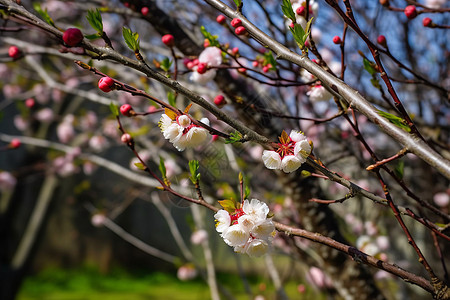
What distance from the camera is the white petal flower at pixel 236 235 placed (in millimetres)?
634

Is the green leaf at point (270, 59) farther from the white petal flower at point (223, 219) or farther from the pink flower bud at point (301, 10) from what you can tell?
the white petal flower at point (223, 219)

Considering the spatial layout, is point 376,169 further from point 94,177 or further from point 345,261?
point 94,177

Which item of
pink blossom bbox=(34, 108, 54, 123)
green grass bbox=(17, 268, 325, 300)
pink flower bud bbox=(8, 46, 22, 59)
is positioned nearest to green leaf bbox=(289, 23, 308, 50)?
pink flower bud bbox=(8, 46, 22, 59)

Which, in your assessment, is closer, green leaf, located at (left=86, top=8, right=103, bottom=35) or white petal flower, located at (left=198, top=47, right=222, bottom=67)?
green leaf, located at (left=86, top=8, right=103, bottom=35)

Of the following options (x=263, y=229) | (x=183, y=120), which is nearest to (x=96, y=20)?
(x=183, y=120)

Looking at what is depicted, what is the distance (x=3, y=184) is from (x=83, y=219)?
303 cm

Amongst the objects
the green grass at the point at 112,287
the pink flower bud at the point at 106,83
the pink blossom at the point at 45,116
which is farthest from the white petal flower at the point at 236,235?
the green grass at the point at 112,287

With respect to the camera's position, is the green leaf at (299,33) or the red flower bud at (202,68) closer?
the green leaf at (299,33)

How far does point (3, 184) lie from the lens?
315cm

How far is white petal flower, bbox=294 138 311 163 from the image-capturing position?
62 cm

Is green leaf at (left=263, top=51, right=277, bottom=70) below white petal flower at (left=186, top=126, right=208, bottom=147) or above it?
above

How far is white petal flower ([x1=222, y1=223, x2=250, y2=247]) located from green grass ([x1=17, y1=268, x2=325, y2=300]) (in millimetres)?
4151

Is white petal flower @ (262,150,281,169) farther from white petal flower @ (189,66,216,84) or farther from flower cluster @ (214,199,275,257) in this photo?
white petal flower @ (189,66,216,84)

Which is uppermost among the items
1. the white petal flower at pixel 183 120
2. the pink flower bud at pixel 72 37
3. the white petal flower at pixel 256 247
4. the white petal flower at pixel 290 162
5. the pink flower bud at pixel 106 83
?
the pink flower bud at pixel 72 37
